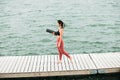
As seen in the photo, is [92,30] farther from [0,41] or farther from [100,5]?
[100,5]

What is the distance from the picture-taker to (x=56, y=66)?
12711 millimetres

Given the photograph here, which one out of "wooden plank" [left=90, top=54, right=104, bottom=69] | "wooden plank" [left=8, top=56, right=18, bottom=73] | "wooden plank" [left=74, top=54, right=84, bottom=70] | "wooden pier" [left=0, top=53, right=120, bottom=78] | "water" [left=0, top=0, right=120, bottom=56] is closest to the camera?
"wooden pier" [left=0, top=53, right=120, bottom=78]

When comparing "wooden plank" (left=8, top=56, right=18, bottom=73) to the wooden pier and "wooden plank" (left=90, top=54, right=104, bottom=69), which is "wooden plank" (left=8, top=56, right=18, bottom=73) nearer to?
the wooden pier

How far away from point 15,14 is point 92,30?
11447mm

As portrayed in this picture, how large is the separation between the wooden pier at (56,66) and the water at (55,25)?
5.75 metres

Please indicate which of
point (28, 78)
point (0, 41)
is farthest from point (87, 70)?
point (0, 41)

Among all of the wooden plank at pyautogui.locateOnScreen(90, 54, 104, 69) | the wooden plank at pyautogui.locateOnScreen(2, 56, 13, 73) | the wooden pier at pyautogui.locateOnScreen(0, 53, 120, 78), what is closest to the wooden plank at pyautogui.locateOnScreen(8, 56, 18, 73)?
the wooden pier at pyautogui.locateOnScreen(0, 53, 120, 78)

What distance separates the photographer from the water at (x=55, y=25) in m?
20.8

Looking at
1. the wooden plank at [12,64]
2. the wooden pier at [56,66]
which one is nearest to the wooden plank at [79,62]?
the wooden pier at [56,66]

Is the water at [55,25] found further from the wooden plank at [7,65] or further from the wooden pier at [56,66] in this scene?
the wooden plank at [7,65]

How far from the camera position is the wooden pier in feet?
40.1

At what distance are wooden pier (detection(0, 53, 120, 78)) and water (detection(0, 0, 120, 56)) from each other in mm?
5754

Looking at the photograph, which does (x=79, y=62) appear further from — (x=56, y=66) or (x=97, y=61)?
(x=56, y=66)

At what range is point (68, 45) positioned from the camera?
21.2 metres
